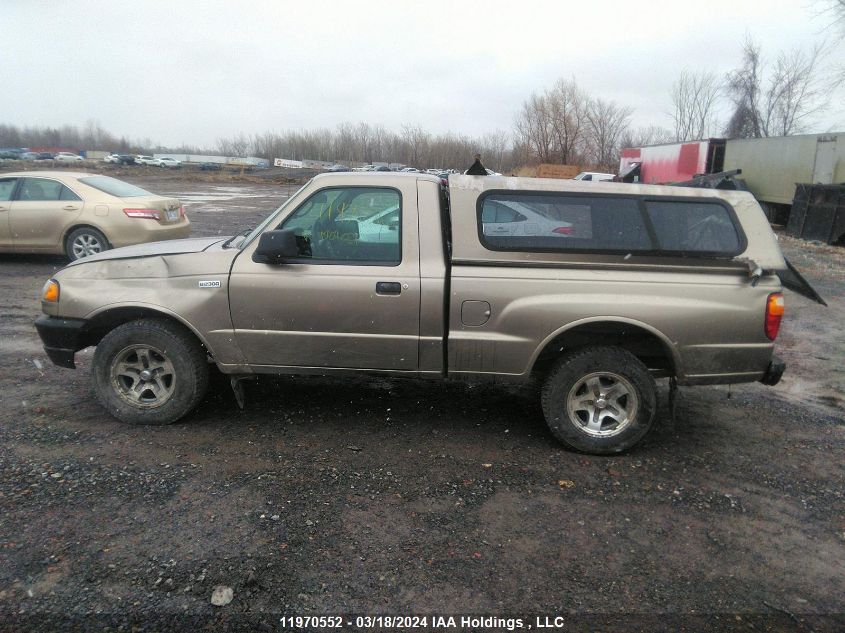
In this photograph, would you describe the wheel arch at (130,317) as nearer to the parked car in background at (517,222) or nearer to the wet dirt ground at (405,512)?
the wet dirt ground at (405,512)

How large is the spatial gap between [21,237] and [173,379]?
7.29 meters

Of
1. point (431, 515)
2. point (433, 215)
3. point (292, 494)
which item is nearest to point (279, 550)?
point (292, 494)

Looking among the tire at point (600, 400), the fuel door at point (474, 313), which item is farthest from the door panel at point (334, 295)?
the tire at point (600, 400)

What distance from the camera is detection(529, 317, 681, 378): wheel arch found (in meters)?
3.88

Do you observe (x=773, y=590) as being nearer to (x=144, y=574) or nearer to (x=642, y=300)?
(x=642, y=300)

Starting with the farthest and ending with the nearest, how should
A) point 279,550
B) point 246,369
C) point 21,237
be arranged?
point 21,237 < point 246,369 < point 279,550

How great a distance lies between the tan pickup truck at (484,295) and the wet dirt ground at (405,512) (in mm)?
458

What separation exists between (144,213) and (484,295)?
762cm

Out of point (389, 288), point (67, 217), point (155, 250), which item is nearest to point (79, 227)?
point (67, 217)

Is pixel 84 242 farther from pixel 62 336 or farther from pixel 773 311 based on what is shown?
pixel 773 311

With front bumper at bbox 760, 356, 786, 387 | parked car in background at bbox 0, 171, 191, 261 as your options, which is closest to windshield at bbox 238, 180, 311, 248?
front bumper at bbox 760, 356, 786, 387

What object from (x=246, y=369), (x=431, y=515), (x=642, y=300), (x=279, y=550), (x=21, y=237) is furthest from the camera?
(x=21, y=237)

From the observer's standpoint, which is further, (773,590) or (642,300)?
(642,300)

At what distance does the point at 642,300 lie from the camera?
152 inches
